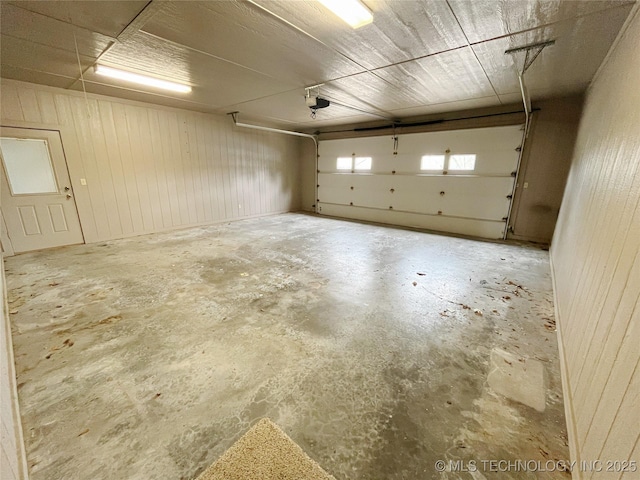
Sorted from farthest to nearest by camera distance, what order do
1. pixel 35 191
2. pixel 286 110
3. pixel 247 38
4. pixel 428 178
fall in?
1. pixel 428 178
2. pixel 286 110
3. pixel 35 191
4. pixel 247 38

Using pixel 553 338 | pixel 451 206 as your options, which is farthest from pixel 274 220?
pixel 553 338

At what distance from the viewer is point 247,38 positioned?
8.09ft

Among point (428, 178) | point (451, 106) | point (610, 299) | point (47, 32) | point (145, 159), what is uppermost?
point (451, 106)

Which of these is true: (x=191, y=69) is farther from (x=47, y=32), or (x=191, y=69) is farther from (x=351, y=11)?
(x=351, y=11)

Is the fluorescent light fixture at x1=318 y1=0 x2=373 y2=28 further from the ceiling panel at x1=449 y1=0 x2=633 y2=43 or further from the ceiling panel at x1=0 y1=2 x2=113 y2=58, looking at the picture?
the ceiling panel at x1=0 y1=2 x2=113 y2=58

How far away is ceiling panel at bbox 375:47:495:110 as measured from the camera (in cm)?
294

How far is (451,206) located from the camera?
5.84 metres

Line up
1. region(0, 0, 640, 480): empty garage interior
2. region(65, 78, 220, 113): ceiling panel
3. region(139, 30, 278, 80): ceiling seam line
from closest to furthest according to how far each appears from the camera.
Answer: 1. region(0, 0, 640, 480): empty garage interior
2. region(139, 30, 278, 80): ceiling seam line
3. region(65, 78, 220, 113): ceiling panel

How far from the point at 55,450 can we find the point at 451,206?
661cm

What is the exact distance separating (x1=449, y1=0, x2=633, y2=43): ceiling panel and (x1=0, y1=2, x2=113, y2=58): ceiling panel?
133 inches

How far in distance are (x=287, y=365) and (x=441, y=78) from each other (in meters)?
4.09

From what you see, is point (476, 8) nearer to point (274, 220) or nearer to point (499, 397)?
point (499, 397)

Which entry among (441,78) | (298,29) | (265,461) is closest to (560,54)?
(441,78)

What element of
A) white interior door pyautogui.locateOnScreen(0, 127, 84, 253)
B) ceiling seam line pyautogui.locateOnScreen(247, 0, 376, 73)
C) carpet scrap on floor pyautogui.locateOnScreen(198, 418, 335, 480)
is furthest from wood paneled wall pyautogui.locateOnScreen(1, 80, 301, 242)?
carpet scrap on floor pyautogui.locateOnScreen(198, 418, 335, 480)
